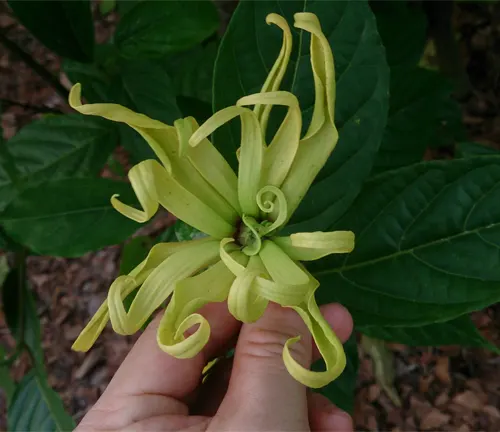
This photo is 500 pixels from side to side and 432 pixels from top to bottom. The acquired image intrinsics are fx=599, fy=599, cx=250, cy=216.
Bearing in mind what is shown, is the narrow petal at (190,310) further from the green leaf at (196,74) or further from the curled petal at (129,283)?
the green leaf at (196,74)

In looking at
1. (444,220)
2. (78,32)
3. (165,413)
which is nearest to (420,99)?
(444,220)

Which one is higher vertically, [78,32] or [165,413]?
[78,32]

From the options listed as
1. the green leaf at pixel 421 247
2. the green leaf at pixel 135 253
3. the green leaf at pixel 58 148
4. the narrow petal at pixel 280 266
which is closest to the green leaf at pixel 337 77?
the green leaf at pixel 421 247

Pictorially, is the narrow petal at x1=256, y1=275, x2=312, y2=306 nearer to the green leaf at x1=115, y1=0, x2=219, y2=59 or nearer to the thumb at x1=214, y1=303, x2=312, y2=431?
the thumb at x1=214, y1=303, x2=312, y2=431

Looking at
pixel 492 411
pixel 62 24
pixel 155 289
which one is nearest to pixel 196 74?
pixel 62 24

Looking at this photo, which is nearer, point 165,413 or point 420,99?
point 165,413

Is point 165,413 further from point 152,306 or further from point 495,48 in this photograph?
point 495,48

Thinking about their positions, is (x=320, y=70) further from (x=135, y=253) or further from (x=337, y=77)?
(x=135, y=253)
